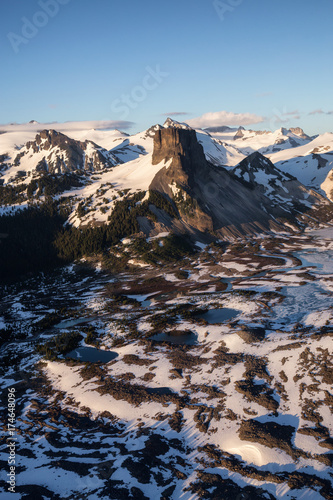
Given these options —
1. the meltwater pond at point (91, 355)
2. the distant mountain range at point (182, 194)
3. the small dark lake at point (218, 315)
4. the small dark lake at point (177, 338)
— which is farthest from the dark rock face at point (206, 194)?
the meltwater pond at point (91, 355)

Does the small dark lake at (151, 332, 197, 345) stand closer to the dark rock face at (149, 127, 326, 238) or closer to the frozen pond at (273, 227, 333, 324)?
the frozen pond at (273, 227, 333, 324)

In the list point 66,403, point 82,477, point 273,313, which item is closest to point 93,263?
point 273,313

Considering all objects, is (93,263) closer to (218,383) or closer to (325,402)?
(218,383)

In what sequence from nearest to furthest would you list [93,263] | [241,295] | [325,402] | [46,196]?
[325,402]
[241,295]
[93,263]
[46,196]

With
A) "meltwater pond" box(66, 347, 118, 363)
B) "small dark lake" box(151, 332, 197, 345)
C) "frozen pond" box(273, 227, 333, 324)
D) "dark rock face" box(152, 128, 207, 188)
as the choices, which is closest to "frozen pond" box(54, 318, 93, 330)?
"meltwater pond" box(66, 347, 118, 363)

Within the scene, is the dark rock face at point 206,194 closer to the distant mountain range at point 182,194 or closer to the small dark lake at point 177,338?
the distant mountain range at point 182,194

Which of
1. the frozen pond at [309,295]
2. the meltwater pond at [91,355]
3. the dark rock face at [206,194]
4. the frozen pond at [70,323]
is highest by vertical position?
the dark rock face at [206,194]

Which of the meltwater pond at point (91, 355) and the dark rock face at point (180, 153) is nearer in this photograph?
the meltwater pond at point (91, 355)

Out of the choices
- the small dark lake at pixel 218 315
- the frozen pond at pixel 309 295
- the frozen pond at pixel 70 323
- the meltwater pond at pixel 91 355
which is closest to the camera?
the meltwater pond at pixel 91 355
